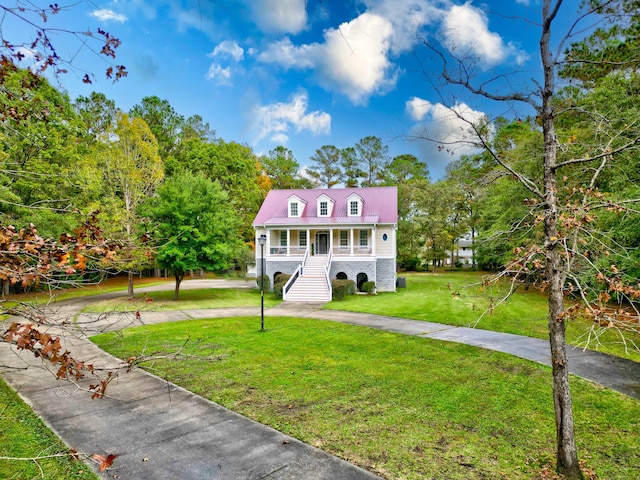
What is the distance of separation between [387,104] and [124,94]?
6.18 metres

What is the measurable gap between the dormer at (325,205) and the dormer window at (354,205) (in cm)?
126

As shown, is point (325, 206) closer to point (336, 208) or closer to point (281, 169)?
point (336, 208)

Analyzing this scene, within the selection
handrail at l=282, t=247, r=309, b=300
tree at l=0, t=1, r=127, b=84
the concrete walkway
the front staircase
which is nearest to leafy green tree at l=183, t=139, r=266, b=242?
handrail at l=282, t=247, r=309, b=300

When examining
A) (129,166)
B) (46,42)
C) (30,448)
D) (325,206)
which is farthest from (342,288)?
(46,42)

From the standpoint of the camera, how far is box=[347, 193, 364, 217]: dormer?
26969mm

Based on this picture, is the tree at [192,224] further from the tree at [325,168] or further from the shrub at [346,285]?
the tree at [325,168]

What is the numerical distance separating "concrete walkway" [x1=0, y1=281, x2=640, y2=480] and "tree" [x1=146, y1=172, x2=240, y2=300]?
36.4 feet

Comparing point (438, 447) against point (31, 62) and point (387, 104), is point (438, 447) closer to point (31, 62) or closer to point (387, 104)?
point (31, 62)

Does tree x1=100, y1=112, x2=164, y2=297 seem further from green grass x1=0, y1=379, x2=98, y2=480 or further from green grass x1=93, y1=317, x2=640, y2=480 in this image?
green grass x1=0, y1=379, x2=98, y2=480

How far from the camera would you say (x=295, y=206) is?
2748cm

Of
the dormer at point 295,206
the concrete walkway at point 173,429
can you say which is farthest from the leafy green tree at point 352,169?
the concrete walkway at point 173,429

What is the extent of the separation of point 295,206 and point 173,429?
74.1ft

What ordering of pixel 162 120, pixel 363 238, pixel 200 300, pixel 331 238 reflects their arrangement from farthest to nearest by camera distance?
1. pixel 162 120
2. pixel 363 238
3. pixel 331 238
4. pixel 200 300

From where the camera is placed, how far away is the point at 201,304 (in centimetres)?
2025
